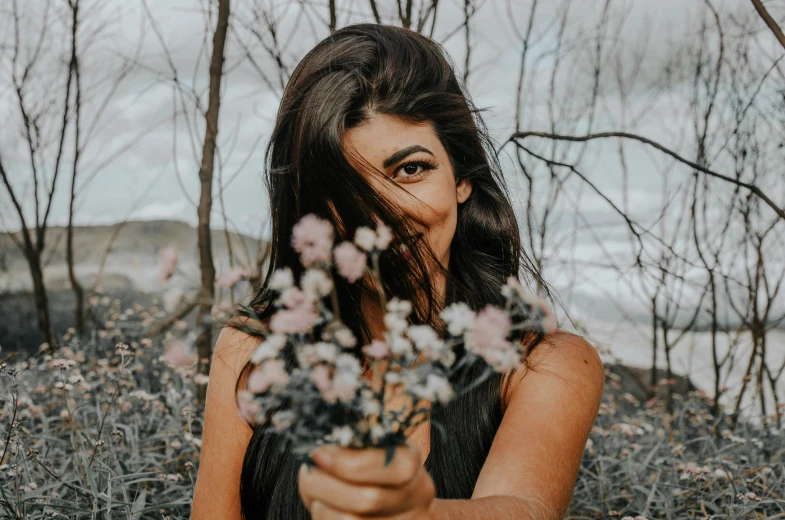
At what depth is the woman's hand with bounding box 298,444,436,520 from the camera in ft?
2.07

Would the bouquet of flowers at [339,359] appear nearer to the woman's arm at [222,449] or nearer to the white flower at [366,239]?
the white flower at [366,239]

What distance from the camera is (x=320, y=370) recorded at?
56 centimetres

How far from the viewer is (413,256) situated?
1.29m

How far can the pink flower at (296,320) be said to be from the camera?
1.84ft

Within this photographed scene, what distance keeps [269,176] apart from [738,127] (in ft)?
9.98

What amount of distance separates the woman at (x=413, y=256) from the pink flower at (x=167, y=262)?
20.2 inches

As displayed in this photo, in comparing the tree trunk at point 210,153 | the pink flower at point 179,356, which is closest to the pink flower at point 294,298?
the pink flower at point 179,356

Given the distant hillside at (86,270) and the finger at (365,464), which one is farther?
the distant hillside at (86,270)

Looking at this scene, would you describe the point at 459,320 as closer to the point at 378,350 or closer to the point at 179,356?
the point at 378,350

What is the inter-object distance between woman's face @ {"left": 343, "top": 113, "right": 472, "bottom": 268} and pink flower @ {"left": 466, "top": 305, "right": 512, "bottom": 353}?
73 cm

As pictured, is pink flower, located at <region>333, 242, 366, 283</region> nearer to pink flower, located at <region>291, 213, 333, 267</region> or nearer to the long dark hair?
pink flower, located at <region>291, 213, 333, 267</region>

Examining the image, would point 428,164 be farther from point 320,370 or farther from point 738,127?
point 738,127

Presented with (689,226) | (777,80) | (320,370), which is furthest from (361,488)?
(689,226)

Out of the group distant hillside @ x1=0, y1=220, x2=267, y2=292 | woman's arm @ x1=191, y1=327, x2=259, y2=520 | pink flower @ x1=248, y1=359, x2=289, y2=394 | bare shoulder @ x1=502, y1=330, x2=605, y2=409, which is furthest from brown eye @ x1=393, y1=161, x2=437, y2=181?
distant hillside @ x1=0, y1=220, x2=267, y2=292
